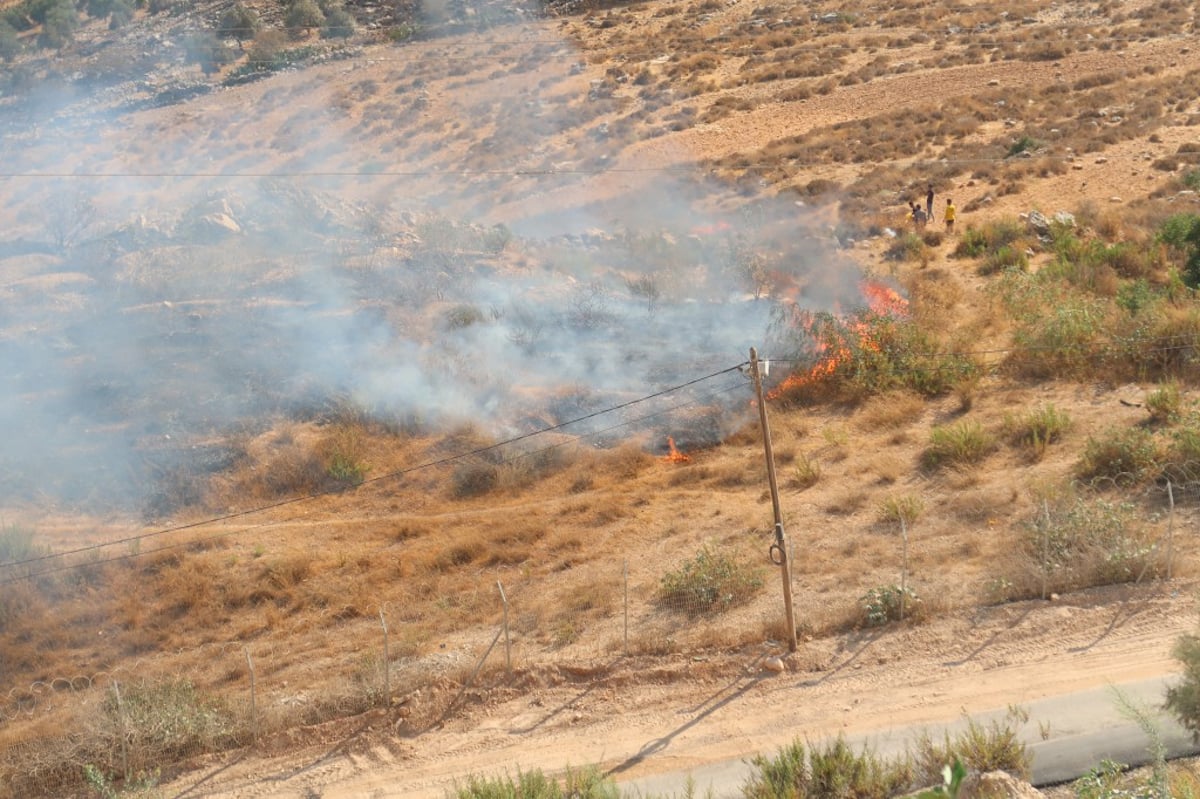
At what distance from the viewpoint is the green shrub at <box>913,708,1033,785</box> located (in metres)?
10.8

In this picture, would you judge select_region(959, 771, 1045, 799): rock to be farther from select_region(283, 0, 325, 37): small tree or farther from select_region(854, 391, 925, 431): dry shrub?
select_region(283, 0, 325, 37): small tree

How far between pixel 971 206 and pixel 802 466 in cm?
1393

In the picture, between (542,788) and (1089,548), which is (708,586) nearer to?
(542,788)

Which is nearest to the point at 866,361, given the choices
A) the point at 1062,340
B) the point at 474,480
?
the point at 1062,340

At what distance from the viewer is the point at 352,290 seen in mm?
24625

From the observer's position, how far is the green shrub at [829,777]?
1077 centimetres

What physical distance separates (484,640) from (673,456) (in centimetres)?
619

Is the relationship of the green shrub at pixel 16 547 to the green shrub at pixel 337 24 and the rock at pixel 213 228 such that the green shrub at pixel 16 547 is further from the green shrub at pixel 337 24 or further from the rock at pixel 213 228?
the green shrub at pixel 337 24

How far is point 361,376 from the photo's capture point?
22.2 metres

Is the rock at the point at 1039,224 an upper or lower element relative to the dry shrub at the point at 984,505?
upper

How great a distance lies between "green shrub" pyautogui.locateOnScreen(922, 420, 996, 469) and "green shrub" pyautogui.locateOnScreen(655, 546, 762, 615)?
4472 millimetres

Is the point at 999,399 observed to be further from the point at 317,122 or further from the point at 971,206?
the point at 317,122

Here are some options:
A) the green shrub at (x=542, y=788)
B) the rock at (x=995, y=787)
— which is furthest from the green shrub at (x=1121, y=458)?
the green shrub at (x=542, y=788)

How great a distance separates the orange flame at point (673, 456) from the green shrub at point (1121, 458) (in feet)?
21.9
